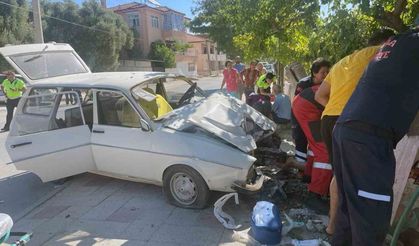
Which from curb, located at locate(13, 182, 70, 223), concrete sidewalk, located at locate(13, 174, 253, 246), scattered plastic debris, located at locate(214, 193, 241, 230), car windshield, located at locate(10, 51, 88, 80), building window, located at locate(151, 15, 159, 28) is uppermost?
building window, located at locate(151, 15, 159, 28)

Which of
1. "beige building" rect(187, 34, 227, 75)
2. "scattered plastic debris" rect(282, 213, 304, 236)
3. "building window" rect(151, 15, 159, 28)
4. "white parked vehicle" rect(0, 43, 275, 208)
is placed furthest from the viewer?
"beige building" rect(187, 34, 227, 75)

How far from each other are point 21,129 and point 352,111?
14.5ft

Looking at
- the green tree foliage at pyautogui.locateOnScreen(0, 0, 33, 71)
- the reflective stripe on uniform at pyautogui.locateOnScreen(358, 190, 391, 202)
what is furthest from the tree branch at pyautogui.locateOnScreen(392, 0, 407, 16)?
the green tree foliage at pyautogui.locateOnScreen(0, 0, 33, 71)

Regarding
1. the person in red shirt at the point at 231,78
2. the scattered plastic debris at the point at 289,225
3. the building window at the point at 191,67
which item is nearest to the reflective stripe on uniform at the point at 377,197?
the scattered plastic debris at the point at 289,225

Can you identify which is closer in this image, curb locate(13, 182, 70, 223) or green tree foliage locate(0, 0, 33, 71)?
curb locate(13, 182, 70, 223)

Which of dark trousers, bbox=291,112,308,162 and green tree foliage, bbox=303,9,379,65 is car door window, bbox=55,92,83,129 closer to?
dark trousers, bbox=291,112,308,162

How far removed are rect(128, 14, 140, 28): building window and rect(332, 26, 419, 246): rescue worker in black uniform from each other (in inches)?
1691

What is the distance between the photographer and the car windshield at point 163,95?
5165 mm

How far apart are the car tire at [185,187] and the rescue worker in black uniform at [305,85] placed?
130 cm

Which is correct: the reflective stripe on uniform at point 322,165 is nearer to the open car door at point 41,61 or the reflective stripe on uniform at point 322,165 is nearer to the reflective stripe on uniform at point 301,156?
the reflective stripe on uniform at point 301,156

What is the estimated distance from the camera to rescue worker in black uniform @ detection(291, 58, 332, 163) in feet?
15.4

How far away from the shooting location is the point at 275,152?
5316 millimetres

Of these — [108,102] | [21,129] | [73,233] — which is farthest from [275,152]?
[21,129]

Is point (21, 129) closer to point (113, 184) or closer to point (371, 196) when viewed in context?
point (113, 184)
